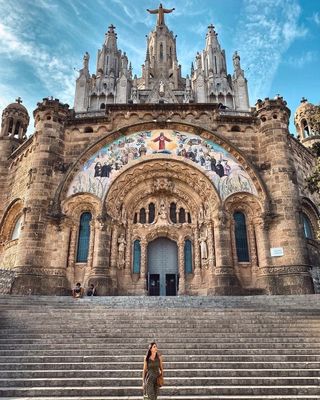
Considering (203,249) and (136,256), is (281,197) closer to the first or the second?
(203,249)

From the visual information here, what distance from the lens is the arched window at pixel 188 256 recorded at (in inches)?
689

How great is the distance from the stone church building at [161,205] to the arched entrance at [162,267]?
2.3 inches

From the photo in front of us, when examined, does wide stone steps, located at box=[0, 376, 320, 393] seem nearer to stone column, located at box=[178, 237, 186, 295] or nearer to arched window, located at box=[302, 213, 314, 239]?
stone column, located at box=[178, 237, 186, 295]

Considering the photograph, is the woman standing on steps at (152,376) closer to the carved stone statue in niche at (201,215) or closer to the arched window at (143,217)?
the carved stone statue in niche at (201,215)

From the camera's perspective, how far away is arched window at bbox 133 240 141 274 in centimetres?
1736

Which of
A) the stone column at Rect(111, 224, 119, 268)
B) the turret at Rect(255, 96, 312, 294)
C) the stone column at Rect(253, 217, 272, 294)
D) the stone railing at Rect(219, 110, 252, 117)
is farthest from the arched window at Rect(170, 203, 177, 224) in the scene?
the stone railing at Rect(219, 110, 252, 117)

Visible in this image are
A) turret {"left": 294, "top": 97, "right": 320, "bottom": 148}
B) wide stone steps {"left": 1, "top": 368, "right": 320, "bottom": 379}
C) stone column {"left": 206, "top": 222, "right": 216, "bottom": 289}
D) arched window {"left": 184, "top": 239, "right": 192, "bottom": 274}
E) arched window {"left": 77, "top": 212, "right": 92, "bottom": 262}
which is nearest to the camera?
wide stone steps {"left": 1, "top": 368, "right": 320, "bottom": 379}

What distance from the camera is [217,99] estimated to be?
47.5 m

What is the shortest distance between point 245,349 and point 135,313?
3853 millimetres

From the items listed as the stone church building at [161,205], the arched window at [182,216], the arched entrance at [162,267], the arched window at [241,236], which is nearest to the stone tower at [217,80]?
the stone church building at [161,205]

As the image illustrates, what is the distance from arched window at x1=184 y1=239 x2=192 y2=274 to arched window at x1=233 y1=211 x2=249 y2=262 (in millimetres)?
2737

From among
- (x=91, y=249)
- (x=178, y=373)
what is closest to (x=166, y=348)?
(x=178, y=373)

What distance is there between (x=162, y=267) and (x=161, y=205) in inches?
144

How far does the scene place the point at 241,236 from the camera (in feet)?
55.6
